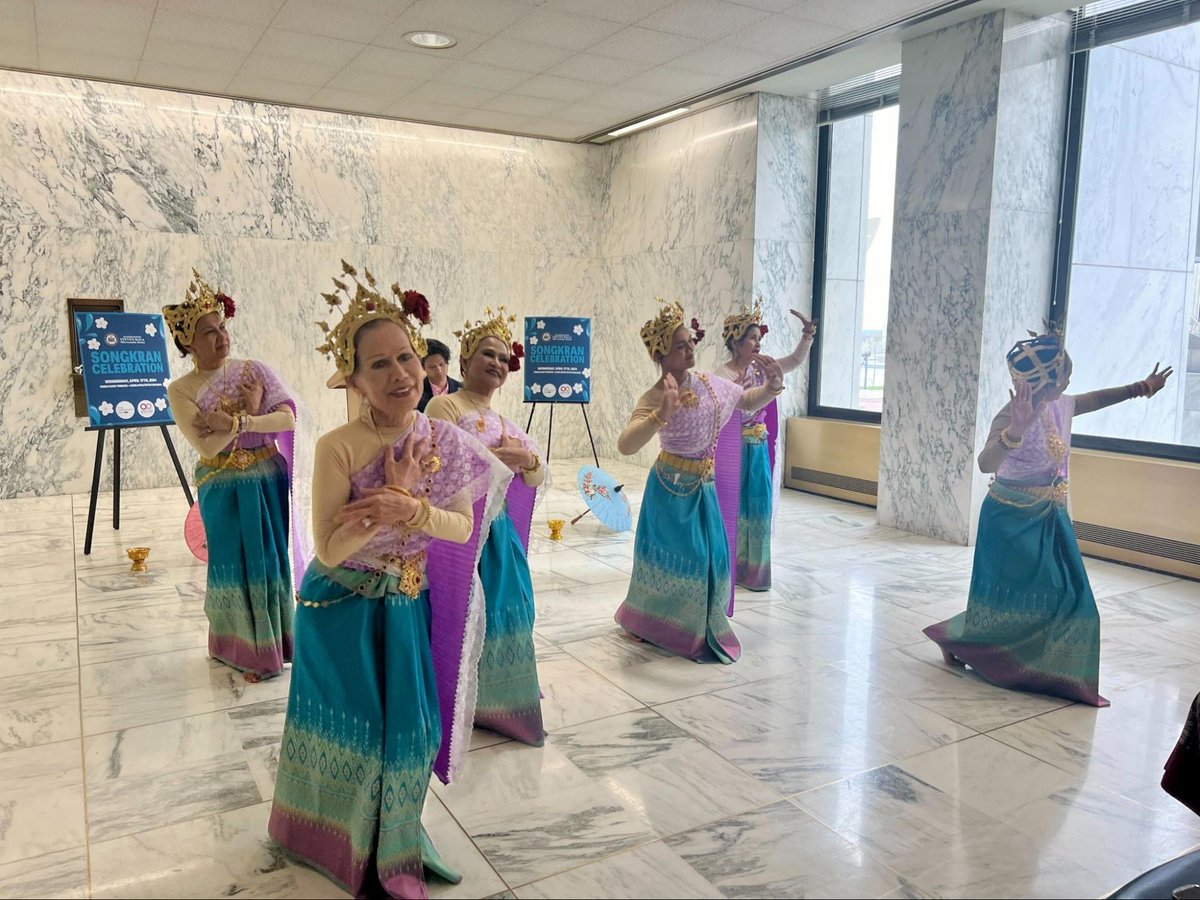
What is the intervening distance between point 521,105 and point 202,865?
6.98 meters

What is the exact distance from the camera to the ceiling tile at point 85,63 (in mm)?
6430

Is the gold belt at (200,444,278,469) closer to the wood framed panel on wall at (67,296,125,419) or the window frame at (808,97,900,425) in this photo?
the wood framed panel on wall at (67,296,125,419)

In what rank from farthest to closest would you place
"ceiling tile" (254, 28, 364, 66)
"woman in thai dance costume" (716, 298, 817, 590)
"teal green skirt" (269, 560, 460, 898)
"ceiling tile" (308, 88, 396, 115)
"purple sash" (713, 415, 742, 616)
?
1. "ceiling tile" (308, 88, 396, 115)
2. "ceiling tile" (254, 28, 364, 66)
3. "woman in thai dance costume" (716, 298, 817, 590)
4. "purple sash" (713, 415, 742, 616)
5. "teal green skirt" (269, 560, 460, 898)

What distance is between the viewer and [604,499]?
6.45 metres

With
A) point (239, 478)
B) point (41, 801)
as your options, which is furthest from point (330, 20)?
point (41, 801)

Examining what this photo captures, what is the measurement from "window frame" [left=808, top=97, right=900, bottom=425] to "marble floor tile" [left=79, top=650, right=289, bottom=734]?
5665 millimetres

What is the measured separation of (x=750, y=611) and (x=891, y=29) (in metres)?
4.14

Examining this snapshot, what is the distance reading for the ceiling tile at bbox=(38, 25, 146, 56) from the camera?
5957 mm

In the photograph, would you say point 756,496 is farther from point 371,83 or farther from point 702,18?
point 371,83

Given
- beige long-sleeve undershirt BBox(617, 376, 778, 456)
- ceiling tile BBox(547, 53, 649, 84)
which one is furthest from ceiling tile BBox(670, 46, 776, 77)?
beige long-sleeve undershirt BBox(617, 376, 778, 456)

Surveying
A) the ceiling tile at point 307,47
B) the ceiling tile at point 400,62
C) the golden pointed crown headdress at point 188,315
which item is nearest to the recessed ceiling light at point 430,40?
the ceiling tile at point 400,62

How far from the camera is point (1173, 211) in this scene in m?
5.68

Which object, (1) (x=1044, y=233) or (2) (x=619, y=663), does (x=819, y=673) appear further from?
(1) (x=1044, y=233)

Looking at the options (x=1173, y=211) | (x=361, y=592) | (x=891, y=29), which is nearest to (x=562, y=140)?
(x=891, y=29)
